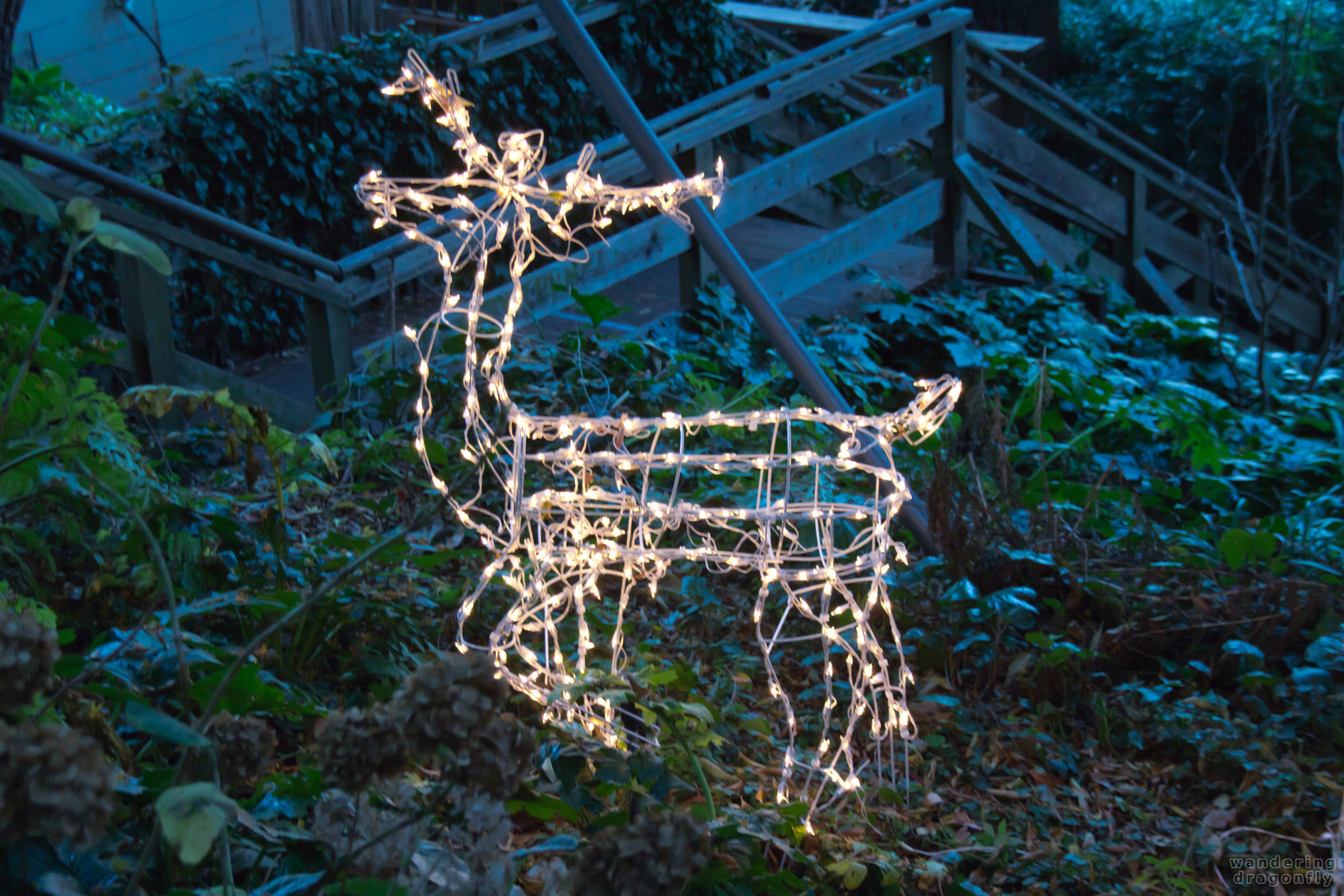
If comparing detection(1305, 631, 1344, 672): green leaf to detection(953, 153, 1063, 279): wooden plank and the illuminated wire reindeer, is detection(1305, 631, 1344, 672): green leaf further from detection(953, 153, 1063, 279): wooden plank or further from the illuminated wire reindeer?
detection(953, 153, 1063, 279): wooden plank

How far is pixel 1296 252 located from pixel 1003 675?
4.87 m

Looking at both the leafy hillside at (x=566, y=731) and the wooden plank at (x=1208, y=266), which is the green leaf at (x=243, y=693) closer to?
the leafy hillside at (x=566, y=731)

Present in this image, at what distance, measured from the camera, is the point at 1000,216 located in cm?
591

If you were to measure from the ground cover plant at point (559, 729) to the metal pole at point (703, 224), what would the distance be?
33cm

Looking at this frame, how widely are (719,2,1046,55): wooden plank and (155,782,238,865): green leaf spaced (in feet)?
24.8

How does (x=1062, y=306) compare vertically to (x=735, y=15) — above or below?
below

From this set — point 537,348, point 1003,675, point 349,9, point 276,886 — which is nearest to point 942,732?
point 1003,675

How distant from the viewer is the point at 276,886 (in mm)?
1260

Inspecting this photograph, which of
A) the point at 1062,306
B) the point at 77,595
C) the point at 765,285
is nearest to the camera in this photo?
the point at 77,595

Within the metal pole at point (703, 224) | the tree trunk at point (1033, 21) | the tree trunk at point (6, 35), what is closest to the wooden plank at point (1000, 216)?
the metal pole at point (703, 224)

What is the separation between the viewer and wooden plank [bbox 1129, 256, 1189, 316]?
22.1 feet

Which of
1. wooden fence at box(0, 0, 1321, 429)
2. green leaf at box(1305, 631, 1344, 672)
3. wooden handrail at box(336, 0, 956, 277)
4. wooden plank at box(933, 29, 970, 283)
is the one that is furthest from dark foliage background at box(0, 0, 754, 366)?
green leaf at box(1305, 631, 1344, 672)

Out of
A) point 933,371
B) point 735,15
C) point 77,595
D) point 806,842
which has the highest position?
point 735,15

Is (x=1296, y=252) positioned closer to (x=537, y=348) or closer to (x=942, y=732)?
(x=537, y=348)
